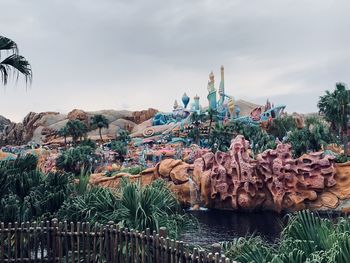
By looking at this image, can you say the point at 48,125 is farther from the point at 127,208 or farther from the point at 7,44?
the point at 127,208

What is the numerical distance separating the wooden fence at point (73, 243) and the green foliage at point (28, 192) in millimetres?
766

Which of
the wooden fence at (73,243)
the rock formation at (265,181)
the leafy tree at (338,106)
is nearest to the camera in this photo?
the wooden fence at (73,243)

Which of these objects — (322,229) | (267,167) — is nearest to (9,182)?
(322,229)

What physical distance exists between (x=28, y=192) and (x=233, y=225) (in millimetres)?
12706

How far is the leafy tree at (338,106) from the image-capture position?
33.1m

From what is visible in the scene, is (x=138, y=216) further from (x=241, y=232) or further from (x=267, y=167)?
(x=267, y=167)

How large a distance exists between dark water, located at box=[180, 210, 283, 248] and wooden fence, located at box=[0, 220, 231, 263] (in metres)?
9.06

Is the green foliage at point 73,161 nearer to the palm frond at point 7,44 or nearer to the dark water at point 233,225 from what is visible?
the dark water at point 233,225

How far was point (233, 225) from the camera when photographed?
18.3 meters

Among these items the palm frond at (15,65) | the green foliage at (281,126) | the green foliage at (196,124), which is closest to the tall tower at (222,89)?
the green foliage at (281,126)

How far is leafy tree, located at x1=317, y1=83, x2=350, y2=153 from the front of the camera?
108ft

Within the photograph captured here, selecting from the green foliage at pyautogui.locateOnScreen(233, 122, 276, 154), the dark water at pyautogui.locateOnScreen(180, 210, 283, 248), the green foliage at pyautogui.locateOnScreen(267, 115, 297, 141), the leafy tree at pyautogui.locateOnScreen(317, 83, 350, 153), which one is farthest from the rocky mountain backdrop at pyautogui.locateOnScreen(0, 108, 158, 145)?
the dark water at pyautogui.locateOnScreen(180, 210, 283, 248)

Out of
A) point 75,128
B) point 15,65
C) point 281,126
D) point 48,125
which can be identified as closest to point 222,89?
point 281,126

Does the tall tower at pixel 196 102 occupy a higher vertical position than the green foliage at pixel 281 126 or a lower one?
higher
